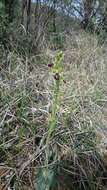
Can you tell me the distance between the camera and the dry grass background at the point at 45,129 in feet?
11.4

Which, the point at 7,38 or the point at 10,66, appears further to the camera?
the point at 7,38

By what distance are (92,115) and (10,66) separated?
1143mm

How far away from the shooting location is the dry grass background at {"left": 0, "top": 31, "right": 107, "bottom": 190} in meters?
3.48

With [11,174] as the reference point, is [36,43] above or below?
above

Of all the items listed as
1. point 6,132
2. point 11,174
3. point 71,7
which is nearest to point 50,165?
point 11,174

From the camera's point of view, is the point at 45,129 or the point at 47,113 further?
the point at 47,113

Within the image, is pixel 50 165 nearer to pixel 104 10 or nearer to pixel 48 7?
pixel 48 7

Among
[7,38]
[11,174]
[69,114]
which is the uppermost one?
[7,38]

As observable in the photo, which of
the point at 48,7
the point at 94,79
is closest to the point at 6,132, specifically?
the point at 94,79

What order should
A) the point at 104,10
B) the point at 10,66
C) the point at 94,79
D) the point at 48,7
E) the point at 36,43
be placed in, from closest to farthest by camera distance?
the point at 10,66 < the point at 94,79 < the point at 36,43 < the point at 48,7 < the point at 104,10

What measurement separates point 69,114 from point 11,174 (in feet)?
2.73

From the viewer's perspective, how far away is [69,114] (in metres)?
3.94

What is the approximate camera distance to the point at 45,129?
3.77 metres

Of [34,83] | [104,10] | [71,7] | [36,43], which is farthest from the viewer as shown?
[104,10]
